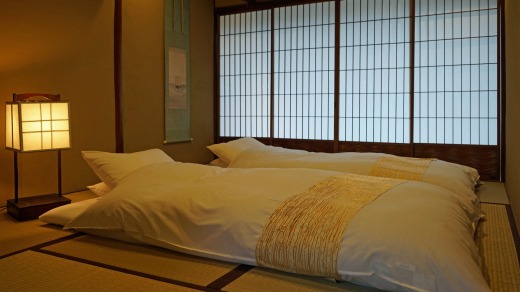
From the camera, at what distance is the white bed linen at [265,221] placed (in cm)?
155

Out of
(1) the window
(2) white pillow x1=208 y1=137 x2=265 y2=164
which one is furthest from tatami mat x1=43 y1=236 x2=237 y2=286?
(1) the window

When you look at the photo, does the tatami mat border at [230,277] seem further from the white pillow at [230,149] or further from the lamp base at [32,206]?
the white pillow at [230,149]

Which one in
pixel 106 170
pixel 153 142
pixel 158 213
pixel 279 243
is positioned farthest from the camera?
pixel 153 142

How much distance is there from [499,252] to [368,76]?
344 centimetres

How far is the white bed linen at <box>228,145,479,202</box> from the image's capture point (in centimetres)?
299

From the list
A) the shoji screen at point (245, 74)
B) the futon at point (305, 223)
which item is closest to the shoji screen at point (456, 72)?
the shoji screen at point (245, 74)

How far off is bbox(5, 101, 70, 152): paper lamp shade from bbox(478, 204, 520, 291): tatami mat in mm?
2784

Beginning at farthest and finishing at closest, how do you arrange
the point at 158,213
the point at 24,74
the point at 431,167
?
the point at 24,74
the point at 431,167
the point at 158,213

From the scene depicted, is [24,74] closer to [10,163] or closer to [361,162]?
[10,163]

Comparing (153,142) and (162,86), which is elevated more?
(162,86)

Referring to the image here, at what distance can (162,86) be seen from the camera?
203 inches

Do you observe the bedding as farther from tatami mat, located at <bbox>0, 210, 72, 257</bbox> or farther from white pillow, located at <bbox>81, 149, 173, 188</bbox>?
tatami mat, located at <bbox>0, 210, 72, 257</bbox>

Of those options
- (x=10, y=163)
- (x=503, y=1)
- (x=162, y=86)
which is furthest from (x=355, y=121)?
(x=10, y=163)

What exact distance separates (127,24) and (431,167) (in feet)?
10.7
